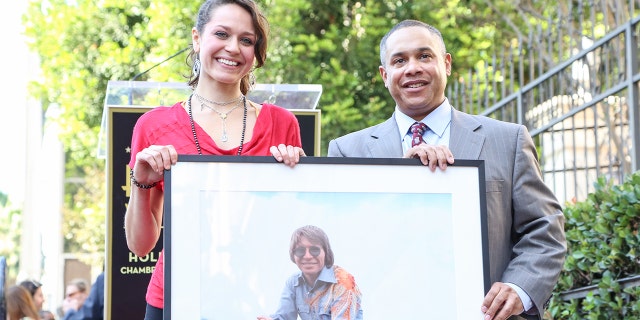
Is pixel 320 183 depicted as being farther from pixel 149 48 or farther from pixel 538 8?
pixel 149 48

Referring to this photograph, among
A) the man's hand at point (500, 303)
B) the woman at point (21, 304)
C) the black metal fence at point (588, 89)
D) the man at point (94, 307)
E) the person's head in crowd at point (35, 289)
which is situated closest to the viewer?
the man's hand at point (500, 303)

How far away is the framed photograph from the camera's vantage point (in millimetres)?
3568

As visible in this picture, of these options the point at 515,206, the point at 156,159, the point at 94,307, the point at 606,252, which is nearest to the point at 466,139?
the point at 515,206

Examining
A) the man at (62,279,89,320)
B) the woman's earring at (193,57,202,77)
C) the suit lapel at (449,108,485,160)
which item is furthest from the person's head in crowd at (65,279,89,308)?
the suit lapel at (449,108,485,160)

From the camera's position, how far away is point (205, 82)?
4164mm

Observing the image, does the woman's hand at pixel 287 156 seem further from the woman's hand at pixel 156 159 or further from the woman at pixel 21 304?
the woman at pixel 21 304

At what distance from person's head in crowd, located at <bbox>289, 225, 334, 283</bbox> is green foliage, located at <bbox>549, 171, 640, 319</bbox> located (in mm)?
2896

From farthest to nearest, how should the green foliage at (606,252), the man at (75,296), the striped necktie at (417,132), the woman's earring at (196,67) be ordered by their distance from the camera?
the man at (75,296)
the green foliage at (606,252)
the woman's earring at (196,67)
the striped necktie at (417,132)

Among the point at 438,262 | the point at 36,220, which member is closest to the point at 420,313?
the point at 438,262

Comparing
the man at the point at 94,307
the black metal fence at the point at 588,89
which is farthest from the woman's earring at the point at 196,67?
the man at the point at 94,307

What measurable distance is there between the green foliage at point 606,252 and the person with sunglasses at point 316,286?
285 cm

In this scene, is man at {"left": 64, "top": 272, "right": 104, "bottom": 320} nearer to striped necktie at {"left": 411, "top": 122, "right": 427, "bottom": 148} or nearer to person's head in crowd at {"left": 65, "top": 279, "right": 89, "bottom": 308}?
person's head in crowd at {"left": 65, "top": 279, "right": 89, "bottom": 308}

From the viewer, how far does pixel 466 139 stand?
4.15 m

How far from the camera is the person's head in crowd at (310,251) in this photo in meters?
3.66
